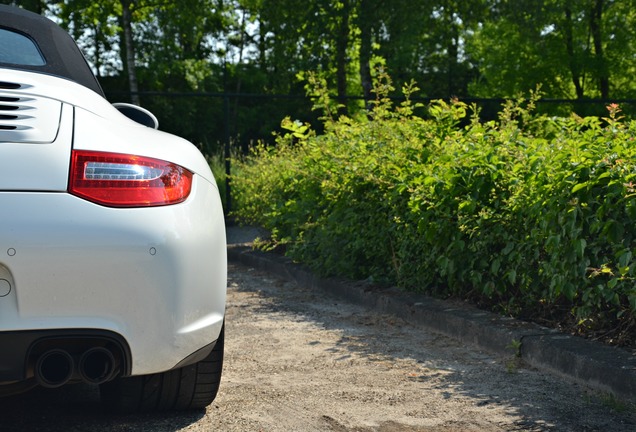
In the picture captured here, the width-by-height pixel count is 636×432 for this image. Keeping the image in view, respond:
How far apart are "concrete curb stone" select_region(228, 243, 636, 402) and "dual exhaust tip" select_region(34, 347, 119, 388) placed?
2400 mm

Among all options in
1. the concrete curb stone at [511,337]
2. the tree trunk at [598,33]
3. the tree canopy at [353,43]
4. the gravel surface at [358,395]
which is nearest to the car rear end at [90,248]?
the gravel surface at [358,395]

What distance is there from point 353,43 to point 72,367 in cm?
2703

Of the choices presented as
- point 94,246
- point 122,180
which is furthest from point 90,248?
point 122,180

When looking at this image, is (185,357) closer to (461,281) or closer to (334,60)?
(461,281)

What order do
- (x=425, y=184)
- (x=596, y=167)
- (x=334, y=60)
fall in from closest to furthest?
1. (x=596, y=167)
2. (x=425, y=184)
3. (x=334, y=60)

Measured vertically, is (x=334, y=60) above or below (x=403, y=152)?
above

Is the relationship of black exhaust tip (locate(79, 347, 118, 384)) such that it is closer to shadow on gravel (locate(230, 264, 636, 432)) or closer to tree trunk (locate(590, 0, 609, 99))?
shadow on gravel (locate(230, 264, 636, 432))

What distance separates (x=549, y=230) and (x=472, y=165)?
1126 millimetres

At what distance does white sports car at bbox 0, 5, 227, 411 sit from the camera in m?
2.88

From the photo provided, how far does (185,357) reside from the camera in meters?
3.26

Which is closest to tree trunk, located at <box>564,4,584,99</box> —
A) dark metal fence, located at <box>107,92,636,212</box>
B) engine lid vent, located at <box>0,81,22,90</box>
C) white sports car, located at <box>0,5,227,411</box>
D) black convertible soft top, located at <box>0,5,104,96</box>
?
dark metal fence, located at <box>107,92,636,212</box>

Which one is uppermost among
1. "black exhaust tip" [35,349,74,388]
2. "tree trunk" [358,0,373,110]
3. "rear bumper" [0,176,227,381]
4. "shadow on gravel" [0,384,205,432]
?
"tree trunk" [358,0,373,110]

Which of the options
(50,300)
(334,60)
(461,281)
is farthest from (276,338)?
(334,60)

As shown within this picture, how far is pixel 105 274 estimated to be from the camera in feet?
9.70
